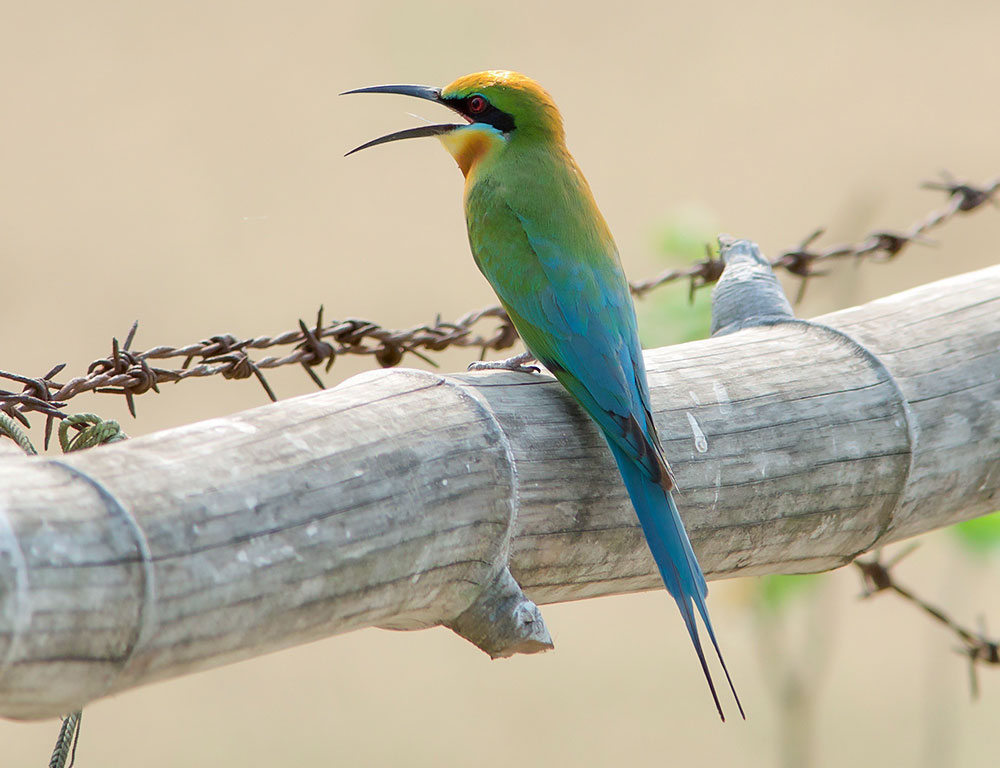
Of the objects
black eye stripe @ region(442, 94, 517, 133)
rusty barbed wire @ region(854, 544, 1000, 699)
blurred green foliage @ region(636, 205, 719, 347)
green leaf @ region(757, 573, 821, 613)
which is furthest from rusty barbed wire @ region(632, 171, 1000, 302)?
green leaf @ region(757, 573, 821, 613)

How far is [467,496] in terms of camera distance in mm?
Result: 1186

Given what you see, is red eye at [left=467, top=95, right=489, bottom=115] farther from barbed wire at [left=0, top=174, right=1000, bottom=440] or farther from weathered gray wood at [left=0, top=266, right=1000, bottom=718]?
weathered gray wood at [left=0, top=266, right=1000, bottom=718]

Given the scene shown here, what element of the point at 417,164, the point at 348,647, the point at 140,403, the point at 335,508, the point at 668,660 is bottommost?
the point at 668,660

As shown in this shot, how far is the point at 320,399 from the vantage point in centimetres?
116

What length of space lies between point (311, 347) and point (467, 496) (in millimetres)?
676

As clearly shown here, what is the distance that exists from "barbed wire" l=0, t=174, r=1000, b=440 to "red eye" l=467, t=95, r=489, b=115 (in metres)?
0.37

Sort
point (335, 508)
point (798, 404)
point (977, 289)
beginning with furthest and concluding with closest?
point (977, 289) < point (798, 404) < point (335, 508)

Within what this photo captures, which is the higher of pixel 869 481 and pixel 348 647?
pixel 869 481

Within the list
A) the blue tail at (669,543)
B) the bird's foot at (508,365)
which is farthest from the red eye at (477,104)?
the blue tail at (669,543)

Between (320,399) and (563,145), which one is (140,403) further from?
(320,399)

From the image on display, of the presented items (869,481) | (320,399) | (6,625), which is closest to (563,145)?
(869,481)

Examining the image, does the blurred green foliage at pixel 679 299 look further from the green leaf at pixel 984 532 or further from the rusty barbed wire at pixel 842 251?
the green leaf at pixel 984 532

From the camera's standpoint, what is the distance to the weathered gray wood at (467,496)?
2.97 feet

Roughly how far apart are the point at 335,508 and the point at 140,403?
464cm
